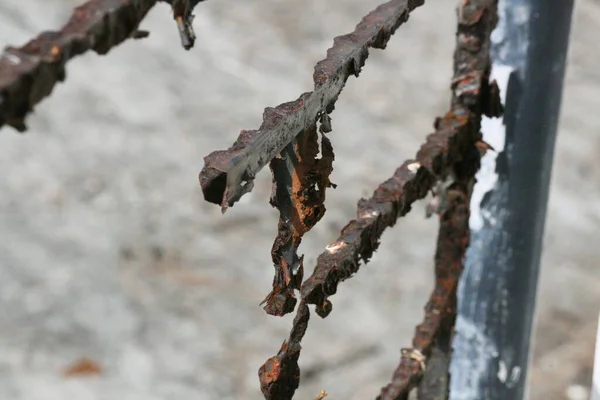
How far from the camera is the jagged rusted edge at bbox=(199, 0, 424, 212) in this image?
578mm

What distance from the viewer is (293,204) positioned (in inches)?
27.9

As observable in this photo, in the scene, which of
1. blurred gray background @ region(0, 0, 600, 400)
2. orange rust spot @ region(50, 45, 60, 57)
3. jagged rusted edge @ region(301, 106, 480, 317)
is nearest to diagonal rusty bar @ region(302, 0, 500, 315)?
jagged rusted edge @ region(301, 106, 480, 317)

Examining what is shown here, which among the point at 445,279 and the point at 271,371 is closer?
the point at 271,371

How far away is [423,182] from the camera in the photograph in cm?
103

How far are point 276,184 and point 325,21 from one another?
3.15 meters

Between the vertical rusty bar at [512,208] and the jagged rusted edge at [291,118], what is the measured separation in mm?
268

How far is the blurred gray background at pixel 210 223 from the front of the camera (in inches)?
93.5

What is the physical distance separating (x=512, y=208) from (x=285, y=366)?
0.51m

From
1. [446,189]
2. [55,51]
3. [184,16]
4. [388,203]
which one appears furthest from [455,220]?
[55,51]

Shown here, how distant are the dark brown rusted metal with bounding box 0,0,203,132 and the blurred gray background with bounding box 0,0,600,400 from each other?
183 centimetres

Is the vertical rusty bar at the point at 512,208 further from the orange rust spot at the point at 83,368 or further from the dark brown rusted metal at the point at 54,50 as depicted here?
the orange rust spot at the point at 83,368

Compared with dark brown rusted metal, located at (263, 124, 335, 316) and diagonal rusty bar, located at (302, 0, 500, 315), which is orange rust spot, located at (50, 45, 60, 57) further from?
diagonal rusty bar, located at (302, 0, 500, 315)

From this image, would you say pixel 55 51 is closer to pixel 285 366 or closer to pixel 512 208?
pixel 285 366

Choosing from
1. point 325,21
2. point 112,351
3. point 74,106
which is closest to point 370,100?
point 325,21
